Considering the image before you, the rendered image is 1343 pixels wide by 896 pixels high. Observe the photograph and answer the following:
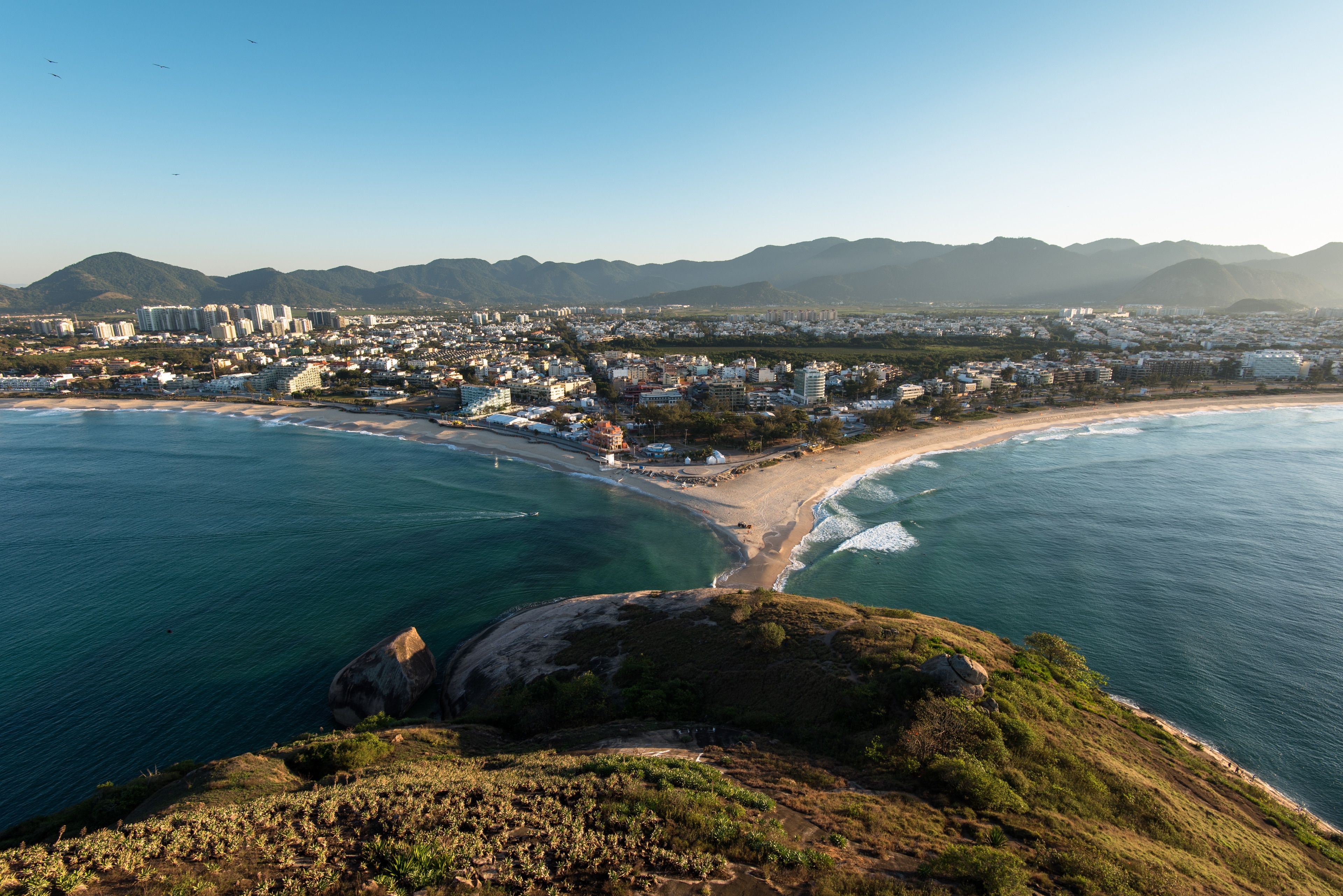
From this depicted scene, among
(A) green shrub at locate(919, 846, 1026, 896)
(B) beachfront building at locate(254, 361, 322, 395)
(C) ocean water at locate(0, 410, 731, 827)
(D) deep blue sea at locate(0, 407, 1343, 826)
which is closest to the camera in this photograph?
(A) green shrub at locate(919, 846, 1026, 896)

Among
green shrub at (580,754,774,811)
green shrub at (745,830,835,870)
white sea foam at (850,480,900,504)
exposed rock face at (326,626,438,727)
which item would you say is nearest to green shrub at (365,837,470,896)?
green shrub at (580,754,774,811)

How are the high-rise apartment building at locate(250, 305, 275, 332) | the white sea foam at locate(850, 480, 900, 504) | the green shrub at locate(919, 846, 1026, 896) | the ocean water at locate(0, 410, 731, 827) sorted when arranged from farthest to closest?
the high-rise apartment building at locate(250, 305, 275, 332)
the white sea foam at locate(850, 480, 900, 504)
the ocean water at locate(0, 410, 731, 827)
the green shrub at locate(919, 846, 1026, 896)

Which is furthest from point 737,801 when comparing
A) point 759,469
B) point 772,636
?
point 759,469

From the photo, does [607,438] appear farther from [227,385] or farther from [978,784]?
[227,385]

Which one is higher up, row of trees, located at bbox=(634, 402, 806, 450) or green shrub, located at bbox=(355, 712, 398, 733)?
row of trees, located at bbox=(634, 402, 806, 450)

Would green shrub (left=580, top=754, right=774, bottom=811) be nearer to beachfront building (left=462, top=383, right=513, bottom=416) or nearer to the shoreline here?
the shoreline

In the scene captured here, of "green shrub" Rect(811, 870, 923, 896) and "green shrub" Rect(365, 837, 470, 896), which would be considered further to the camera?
"green shrub" Rect(811, 870, 923, 896)

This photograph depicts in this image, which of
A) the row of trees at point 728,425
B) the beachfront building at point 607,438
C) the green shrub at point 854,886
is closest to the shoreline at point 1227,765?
the green shrub at point 854,886
